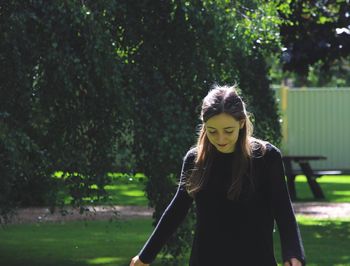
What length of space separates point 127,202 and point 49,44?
1026cm

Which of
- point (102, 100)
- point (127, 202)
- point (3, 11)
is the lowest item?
point (127, 202)

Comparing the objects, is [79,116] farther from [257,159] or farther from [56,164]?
[257,159]

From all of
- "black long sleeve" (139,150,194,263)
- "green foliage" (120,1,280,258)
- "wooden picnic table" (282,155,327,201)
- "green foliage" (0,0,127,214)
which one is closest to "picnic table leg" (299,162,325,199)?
"wooden picnic table" (282,155,327,201)

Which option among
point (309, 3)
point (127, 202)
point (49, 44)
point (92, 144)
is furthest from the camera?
point (127, 202)

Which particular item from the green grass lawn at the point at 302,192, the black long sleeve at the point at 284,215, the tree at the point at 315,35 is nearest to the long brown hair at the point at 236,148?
the black long sleeve at the point at 284,215

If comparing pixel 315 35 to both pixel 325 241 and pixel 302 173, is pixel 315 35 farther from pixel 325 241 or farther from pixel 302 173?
pixel 302 173

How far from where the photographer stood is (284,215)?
439 centimetres

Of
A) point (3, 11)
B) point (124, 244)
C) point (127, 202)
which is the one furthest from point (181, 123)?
point (127, 202)

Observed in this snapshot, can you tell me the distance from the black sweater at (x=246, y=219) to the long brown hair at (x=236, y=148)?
0.10 feet

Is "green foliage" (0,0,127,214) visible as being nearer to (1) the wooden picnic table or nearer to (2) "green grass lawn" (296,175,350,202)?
(1) the wooden picnic table

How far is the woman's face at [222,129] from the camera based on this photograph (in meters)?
4.36

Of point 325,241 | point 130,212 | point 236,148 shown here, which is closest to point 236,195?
point 236,148

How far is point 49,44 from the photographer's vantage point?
7.70 meters

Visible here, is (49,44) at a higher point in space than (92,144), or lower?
higher
